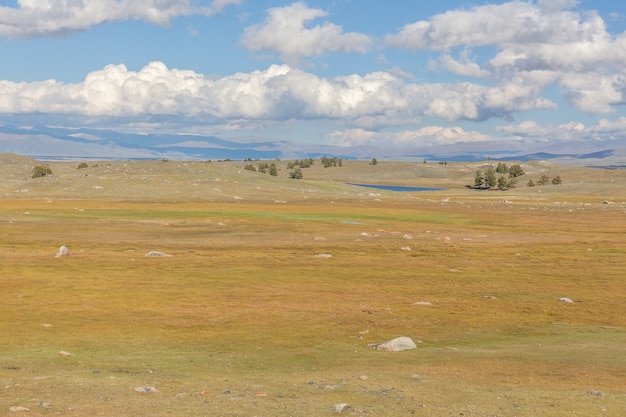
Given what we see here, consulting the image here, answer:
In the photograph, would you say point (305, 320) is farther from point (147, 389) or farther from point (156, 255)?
point (156, 255)

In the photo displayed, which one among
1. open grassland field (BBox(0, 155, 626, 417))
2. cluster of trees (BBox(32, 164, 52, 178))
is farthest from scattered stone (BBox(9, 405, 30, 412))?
cluster of trees (BBox(32, 164, 52, 178))

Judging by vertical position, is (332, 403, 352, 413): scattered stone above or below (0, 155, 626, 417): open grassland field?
above

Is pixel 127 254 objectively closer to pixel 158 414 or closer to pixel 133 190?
pixel 158 414

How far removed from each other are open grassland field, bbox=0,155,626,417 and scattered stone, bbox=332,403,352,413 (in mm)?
257

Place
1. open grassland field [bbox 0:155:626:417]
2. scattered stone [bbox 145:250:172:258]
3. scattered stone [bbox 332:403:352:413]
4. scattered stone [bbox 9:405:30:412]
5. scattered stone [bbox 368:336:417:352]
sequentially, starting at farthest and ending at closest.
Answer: scattered stone [bbox 145:250:172:258] → scattered stone [bbox 368:336:417:352] → open grassland field [bbox 0:155:626:417] → scattered stone [bbox 332:403:352:413] → scattered stone [bbox 9:405:30:412]

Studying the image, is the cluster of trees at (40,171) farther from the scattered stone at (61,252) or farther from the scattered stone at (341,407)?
the scattered stone at (341,407)

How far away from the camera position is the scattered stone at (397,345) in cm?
2747

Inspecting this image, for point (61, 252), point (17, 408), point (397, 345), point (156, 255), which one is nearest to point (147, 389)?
point (17, 408)

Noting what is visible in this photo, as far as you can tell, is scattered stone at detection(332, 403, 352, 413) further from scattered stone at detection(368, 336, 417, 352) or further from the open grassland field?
scattered stone at detection(368, 336, 417, 352)

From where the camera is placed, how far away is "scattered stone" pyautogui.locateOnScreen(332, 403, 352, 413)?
18.1 m

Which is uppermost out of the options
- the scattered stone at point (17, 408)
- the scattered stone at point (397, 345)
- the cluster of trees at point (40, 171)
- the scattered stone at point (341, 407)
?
the scattered stone at point (341, 407)

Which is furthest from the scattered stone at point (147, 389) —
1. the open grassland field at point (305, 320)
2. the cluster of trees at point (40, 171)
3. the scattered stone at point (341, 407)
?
the cluster of trees at point (40, 171)

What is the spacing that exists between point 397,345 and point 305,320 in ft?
23.1

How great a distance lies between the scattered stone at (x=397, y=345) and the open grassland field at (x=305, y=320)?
0.37 metres
